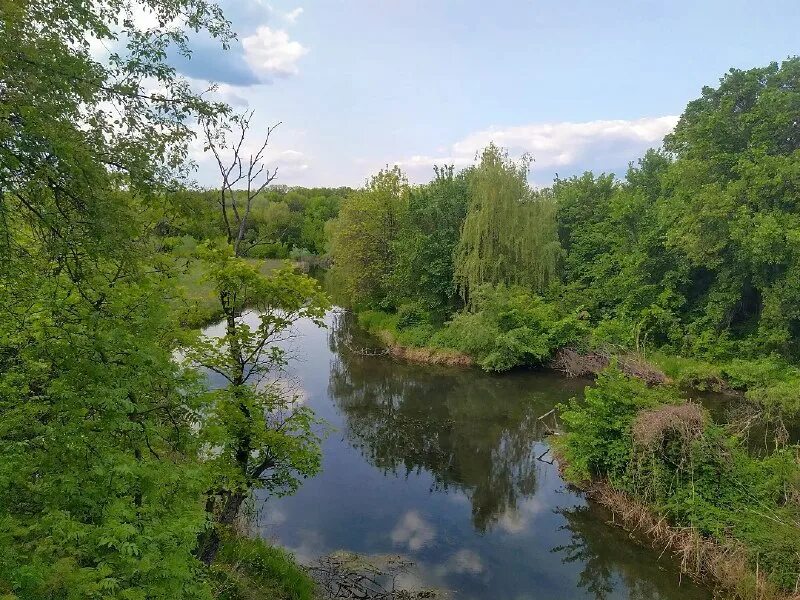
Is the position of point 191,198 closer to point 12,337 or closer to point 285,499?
point 12,337

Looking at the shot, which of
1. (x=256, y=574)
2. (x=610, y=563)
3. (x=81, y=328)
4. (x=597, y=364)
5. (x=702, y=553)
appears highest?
(x=81, y=328)

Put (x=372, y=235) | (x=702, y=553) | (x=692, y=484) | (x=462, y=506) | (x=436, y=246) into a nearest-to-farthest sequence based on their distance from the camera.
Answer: (x=702, y=553) → (x=692, y=484) → (x=462, y=506) → (x=436, y=246) → (x=372, y=235)

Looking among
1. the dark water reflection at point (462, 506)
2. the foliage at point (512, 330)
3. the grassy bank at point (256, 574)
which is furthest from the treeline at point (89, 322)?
the foliage at point (512, 330)

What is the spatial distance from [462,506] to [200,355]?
27.0 ft

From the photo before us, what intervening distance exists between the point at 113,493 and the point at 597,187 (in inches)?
1405

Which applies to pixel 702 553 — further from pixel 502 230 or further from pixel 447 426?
pixel 502 230

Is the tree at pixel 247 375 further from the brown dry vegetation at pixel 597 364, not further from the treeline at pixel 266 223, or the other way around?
the brown dry vegetation at pixel 597 364

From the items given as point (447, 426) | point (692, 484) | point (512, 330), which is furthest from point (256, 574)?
point (512, 330)

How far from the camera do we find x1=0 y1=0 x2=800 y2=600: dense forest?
4.85 meters

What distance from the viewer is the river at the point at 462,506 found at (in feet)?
35.6

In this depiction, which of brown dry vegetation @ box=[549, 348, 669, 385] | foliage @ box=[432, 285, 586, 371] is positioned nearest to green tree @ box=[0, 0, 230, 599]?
brown dry vegetation @ box=[549, 348, 669, 385]

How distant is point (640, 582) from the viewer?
1068 cm

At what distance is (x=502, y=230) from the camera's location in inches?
1050

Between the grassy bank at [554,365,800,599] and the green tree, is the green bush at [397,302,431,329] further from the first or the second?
the green tree
